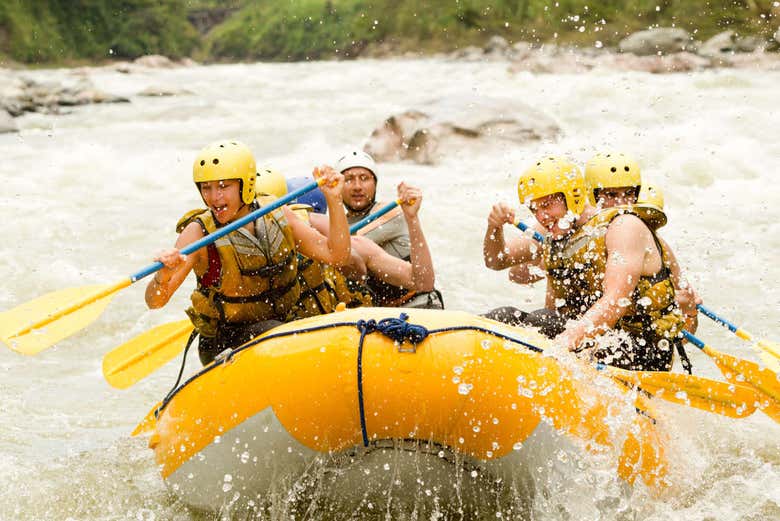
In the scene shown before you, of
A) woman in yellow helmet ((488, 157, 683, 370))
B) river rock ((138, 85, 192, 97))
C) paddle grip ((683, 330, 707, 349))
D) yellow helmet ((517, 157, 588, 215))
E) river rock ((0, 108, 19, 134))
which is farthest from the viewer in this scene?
river rock ((138, 85, 192, 97))

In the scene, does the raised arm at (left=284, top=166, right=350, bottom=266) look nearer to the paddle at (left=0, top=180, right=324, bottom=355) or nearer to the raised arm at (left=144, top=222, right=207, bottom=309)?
the paddle at (left=0, top=180, right=324, bottom=355)

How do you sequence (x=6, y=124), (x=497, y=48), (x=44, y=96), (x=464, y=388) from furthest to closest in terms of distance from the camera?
(x=497, y=48) → (x=44, y=96) → (x=6, y=124) → (x=464, y=388)

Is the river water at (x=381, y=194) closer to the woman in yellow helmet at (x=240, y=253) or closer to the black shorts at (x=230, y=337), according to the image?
the black shorts at (x=230, y=337)

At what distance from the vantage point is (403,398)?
10.6ft

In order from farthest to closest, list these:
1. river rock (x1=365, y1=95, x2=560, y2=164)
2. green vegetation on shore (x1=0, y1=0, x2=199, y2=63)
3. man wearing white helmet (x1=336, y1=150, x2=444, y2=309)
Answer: green vegetation on shore (x1=0, y1=0, x2=199, y2=63)
river rock (x1=365, y1=95, x2=560, y2=164)
man wearing white helmet (x1=336, y1=150, x2=444, y2=309)

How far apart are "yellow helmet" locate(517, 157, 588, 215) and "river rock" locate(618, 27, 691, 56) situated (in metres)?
21.2

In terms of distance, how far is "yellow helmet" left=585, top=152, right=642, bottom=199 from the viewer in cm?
428

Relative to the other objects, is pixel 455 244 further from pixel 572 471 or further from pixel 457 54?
pixel 457 54

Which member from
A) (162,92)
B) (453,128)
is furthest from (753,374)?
(162,92)

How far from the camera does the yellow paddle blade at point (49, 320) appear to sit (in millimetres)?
4066

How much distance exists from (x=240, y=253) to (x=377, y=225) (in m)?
1.32

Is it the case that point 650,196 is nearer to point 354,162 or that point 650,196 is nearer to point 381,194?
point 354,162

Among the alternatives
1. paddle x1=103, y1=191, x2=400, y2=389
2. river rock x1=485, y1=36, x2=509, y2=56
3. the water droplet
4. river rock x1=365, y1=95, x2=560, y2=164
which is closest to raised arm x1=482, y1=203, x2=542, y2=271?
paddle x1=103, y1=191, x2=400, y2=389

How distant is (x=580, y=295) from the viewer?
416 centimetres
